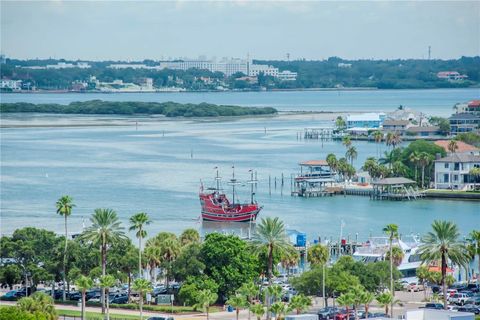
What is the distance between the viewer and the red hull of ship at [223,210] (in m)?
63.5

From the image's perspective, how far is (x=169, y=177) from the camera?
8194cm

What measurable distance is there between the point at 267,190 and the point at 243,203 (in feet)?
23.7

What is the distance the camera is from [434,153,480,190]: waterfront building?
73438 millimetres

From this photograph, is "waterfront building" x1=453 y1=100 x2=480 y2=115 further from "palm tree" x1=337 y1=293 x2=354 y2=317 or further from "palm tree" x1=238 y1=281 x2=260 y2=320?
"palm tree" x1=337 y1=293 x2=354 y2=317

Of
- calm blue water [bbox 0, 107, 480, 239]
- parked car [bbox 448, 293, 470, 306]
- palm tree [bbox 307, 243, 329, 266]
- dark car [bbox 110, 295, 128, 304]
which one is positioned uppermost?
palm tree [bbox 307, 243, 329, 266]

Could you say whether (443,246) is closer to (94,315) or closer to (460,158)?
(94,315)

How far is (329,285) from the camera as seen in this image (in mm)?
38594

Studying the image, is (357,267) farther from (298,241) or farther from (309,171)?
(309,171)

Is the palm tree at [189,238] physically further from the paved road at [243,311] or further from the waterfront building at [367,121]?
the waterfront building at [367,121]

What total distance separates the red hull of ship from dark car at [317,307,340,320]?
26464 millimetres

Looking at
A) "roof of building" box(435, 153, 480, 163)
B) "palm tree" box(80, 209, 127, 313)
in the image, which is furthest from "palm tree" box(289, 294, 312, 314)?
"roof of building" box(435, 153, 480, 163)

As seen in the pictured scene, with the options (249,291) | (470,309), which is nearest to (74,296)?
(249,291)

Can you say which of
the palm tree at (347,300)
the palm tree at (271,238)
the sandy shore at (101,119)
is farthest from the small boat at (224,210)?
the sandy shore at (101,119)

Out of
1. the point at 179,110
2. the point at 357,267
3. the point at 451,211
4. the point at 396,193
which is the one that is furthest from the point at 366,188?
the point at 179,110
